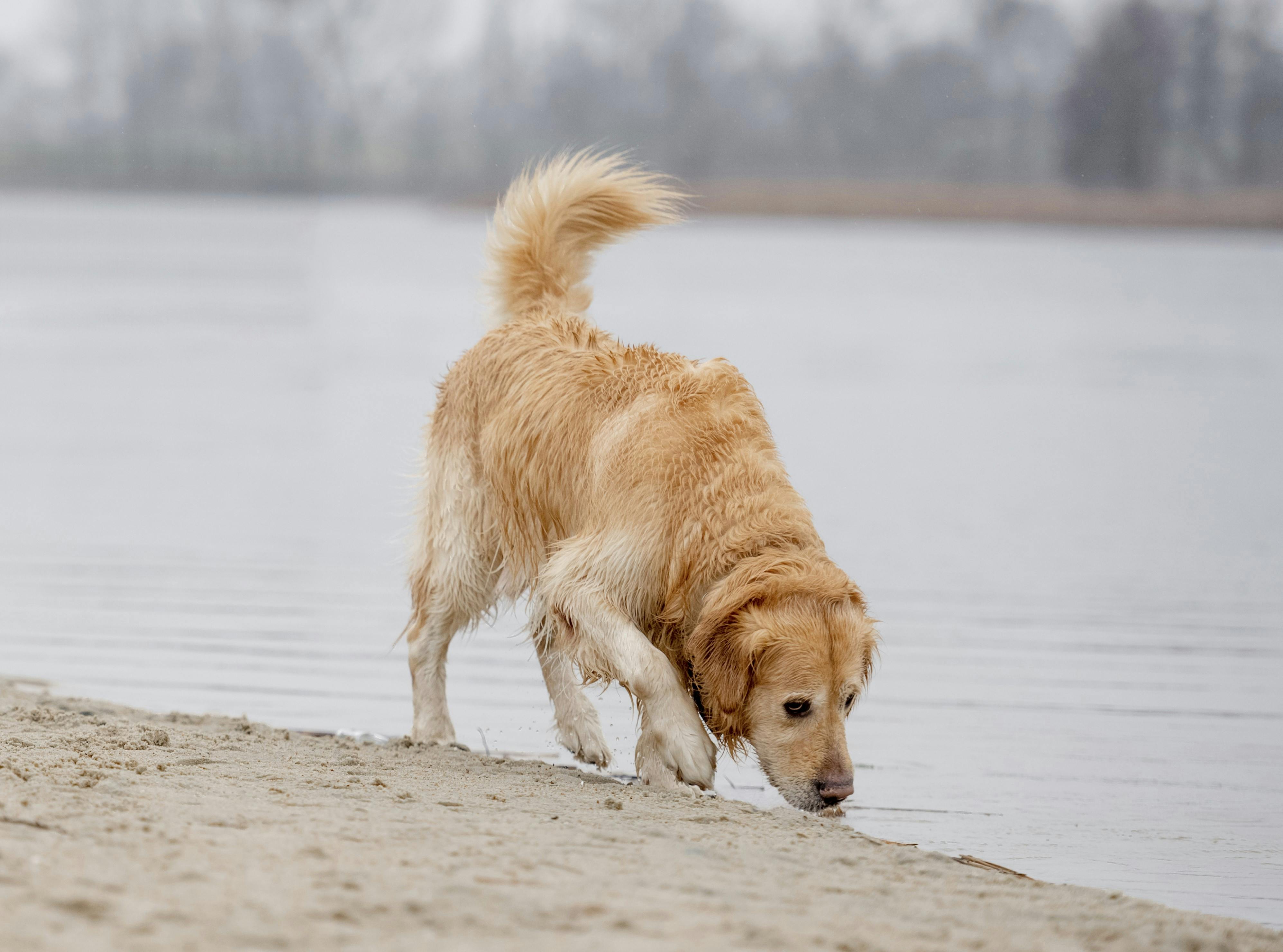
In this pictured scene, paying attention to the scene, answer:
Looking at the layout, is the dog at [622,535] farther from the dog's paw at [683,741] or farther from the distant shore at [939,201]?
the distant shore at [939,201]

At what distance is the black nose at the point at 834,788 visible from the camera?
427cm

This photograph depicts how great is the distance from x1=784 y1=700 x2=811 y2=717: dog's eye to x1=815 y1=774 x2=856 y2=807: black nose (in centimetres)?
19

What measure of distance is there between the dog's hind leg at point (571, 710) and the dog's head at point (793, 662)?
3.35 ft

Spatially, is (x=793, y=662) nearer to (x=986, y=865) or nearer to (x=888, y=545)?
(x=986, y=865)

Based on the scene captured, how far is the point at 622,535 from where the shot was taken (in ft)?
15.4

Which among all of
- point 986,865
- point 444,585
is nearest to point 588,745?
point 444,585

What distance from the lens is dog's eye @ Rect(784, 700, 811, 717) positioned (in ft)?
14.0

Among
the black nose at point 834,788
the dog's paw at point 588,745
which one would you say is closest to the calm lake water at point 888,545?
the dog's paw at point 588,745

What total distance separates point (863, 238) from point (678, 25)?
19.9 metres

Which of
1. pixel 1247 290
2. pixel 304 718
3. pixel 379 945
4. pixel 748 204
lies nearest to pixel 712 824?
pixel 379 945

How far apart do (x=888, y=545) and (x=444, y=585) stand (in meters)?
4.62

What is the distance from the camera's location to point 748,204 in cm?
5934

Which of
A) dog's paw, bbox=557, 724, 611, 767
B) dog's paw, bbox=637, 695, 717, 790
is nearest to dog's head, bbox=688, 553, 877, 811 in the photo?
dog's paw, bbox=637, 695, 717, 790

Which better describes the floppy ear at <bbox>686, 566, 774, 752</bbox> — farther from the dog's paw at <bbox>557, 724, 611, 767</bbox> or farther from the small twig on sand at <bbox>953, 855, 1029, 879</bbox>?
the dog's paw at <bbox>557, 724, 611, 767</bbox>
